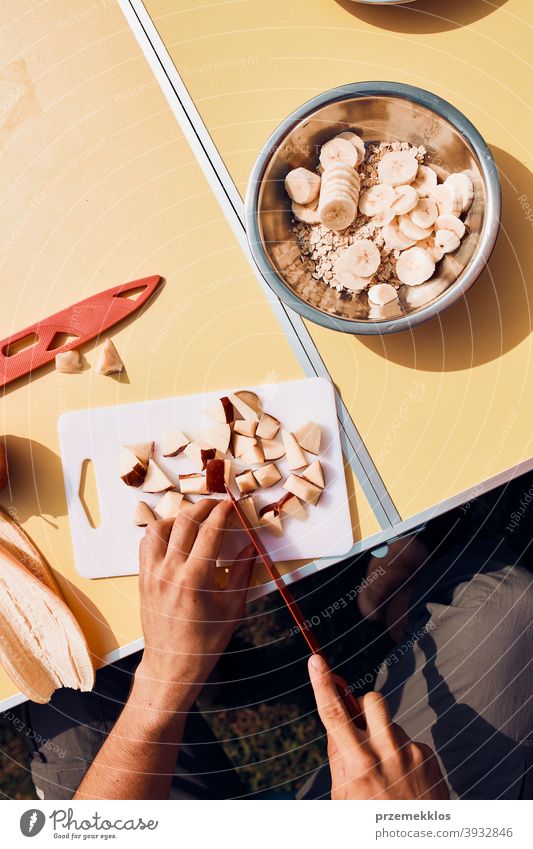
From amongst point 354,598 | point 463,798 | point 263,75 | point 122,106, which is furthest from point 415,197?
point 463,798

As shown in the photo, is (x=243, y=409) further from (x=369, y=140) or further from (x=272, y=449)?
(x=369, y=140)

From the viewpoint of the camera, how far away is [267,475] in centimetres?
103

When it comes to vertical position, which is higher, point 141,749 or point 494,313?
point 494,313

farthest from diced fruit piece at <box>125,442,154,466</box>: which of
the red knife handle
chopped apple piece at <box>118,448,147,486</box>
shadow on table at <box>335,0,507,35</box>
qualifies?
shadow on table at <box>335,0,507,35</box>

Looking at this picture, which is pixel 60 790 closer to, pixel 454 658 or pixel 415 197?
pixel 454 658

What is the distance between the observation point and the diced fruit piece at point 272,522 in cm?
104

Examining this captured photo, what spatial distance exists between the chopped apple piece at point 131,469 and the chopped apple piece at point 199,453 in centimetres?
8

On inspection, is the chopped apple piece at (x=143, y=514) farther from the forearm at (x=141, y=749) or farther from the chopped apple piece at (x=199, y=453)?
the forearm at (x=141, y=749)

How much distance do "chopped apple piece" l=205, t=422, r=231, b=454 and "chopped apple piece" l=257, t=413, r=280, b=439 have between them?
5 cm

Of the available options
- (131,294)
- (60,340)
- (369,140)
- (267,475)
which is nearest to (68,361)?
(60,340)

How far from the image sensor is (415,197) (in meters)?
0.96

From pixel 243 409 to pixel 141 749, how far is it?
598 mm

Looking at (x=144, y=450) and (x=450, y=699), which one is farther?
(x=450, y=699)

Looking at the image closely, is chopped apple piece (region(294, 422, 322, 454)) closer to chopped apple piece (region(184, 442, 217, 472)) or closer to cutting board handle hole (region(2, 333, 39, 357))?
chopped apple piece (region(184, 442, 217, 472))
